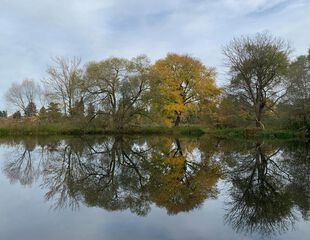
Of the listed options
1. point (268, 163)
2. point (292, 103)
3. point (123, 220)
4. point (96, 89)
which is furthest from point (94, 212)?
point (96, 89)

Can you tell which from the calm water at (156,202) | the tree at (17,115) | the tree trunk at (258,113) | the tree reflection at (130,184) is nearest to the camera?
the calm water at (156,202)

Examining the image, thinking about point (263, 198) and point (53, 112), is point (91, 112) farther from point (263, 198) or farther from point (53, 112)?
point (263, 198)

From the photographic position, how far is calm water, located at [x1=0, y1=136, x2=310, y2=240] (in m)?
4.63

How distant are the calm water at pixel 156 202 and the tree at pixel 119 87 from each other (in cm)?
2340

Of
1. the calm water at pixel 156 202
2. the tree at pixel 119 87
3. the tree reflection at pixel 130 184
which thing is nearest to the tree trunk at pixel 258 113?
the tree at pixel 119 87

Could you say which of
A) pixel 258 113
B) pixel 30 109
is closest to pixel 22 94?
pixel 30 109

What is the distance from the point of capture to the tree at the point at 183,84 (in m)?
36.9

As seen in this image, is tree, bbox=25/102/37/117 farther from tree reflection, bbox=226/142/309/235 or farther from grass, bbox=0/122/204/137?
tree reflection, bbox=226/142/309/235

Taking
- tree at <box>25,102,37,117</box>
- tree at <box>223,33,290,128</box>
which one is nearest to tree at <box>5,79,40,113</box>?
tree at <box>25,102,37,117</box>

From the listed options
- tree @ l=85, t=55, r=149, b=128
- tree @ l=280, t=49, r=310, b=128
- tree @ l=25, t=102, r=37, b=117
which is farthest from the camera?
tree @ l=25, t=102, r=37, b=117

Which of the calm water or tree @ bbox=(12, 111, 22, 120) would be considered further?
tree @ bbox=(12, 111, 22, 120)

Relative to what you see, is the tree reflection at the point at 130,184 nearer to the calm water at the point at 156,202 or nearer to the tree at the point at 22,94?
the calm water at the point at 156,202

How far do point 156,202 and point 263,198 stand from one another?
6.75 feet

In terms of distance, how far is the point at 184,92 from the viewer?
128 feet
